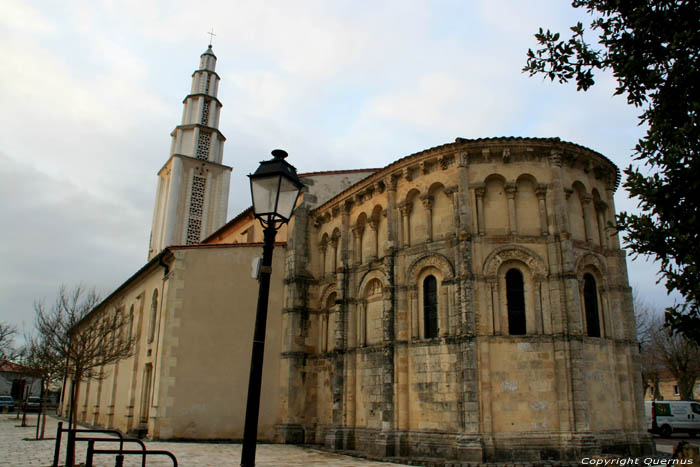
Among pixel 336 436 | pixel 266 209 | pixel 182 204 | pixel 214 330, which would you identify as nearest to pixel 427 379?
pixel 336 436

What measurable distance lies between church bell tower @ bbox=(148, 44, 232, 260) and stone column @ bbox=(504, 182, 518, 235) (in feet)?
106

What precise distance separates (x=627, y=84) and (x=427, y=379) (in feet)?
34.4

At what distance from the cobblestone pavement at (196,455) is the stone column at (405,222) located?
22.6ft

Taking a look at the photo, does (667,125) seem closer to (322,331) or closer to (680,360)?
(322,331)

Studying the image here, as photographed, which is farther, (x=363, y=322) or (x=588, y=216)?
(x=363, y=322)

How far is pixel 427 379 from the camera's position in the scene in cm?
1595

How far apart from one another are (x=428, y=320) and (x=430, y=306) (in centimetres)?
44

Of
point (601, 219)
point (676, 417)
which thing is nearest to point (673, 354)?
point (676, 417)

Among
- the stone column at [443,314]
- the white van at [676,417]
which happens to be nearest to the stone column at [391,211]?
the stone column at [443,314]

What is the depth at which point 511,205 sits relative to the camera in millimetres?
16344

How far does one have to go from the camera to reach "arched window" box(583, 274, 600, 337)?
1609 centimetres

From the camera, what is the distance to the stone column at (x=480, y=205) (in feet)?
53.6

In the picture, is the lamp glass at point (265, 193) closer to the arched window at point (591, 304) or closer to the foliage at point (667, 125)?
the foliage at point (667, 125)

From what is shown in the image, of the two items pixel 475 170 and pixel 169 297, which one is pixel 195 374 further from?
pixel 475 170
